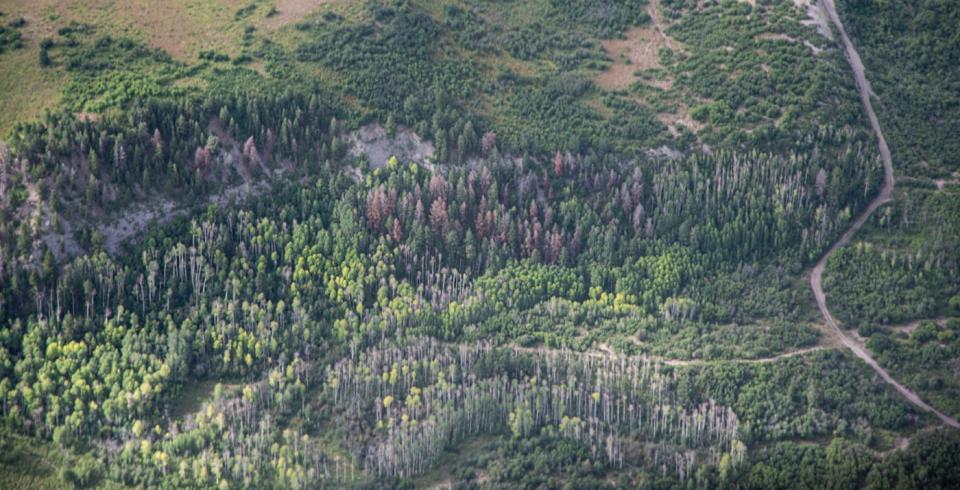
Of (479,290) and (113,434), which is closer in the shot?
(113,434)

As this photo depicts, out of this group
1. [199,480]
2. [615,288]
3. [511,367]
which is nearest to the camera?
[199,480]

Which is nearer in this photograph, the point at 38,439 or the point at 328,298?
the point at 38,439

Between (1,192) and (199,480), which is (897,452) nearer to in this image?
(199,480)

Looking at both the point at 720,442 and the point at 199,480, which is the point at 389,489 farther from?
the point at 720,442

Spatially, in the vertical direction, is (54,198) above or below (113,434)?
above

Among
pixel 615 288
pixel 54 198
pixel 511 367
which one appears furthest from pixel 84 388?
pixel 615 288

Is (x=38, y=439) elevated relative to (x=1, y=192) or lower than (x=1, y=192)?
lower

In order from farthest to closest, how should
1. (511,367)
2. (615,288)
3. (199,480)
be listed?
(615,288) → (511,367) → (199,480)

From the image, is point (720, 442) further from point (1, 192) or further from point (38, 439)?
point (1, 192)

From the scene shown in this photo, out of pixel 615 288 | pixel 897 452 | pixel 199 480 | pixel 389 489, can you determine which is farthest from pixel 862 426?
pixel 199 480
